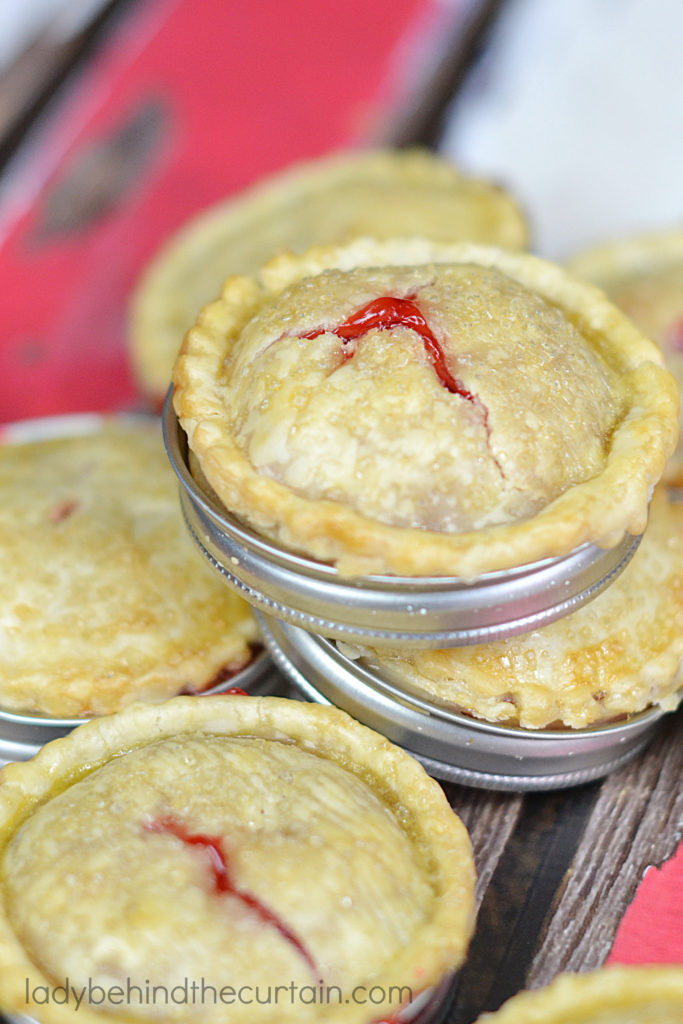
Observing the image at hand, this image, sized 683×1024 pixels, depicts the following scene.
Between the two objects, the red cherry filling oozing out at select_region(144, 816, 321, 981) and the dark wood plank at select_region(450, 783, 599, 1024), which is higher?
the red cherry filling oozing out at select_region(144, 816, 321, 981)

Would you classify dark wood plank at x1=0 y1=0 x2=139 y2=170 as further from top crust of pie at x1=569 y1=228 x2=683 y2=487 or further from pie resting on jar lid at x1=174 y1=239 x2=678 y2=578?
pie resting on jar lid at x1=174 y1=239 x2=678 y2=578

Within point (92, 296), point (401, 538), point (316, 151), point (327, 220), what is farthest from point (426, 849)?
point (316, 151)

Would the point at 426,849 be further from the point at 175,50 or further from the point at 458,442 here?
the point at 175,50

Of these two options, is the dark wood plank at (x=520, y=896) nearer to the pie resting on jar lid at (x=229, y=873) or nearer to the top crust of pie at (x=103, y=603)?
the pie resting on jar lid at (x=229, y=873)

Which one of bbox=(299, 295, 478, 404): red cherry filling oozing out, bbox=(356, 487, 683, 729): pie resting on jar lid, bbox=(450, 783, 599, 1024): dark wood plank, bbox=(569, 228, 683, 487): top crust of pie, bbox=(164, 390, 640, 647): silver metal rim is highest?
bbox=(299, 295, 478, 404): red cherry filling oozing out

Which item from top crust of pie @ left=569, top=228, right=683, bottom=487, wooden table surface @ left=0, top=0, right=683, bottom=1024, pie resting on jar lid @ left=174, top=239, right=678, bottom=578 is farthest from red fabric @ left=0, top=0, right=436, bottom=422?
wooden table surface @ left=0, top=0, right=683, bottom=1024

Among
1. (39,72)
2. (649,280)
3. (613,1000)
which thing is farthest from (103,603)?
(39,72)

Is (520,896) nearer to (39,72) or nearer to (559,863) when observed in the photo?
(559,863)
